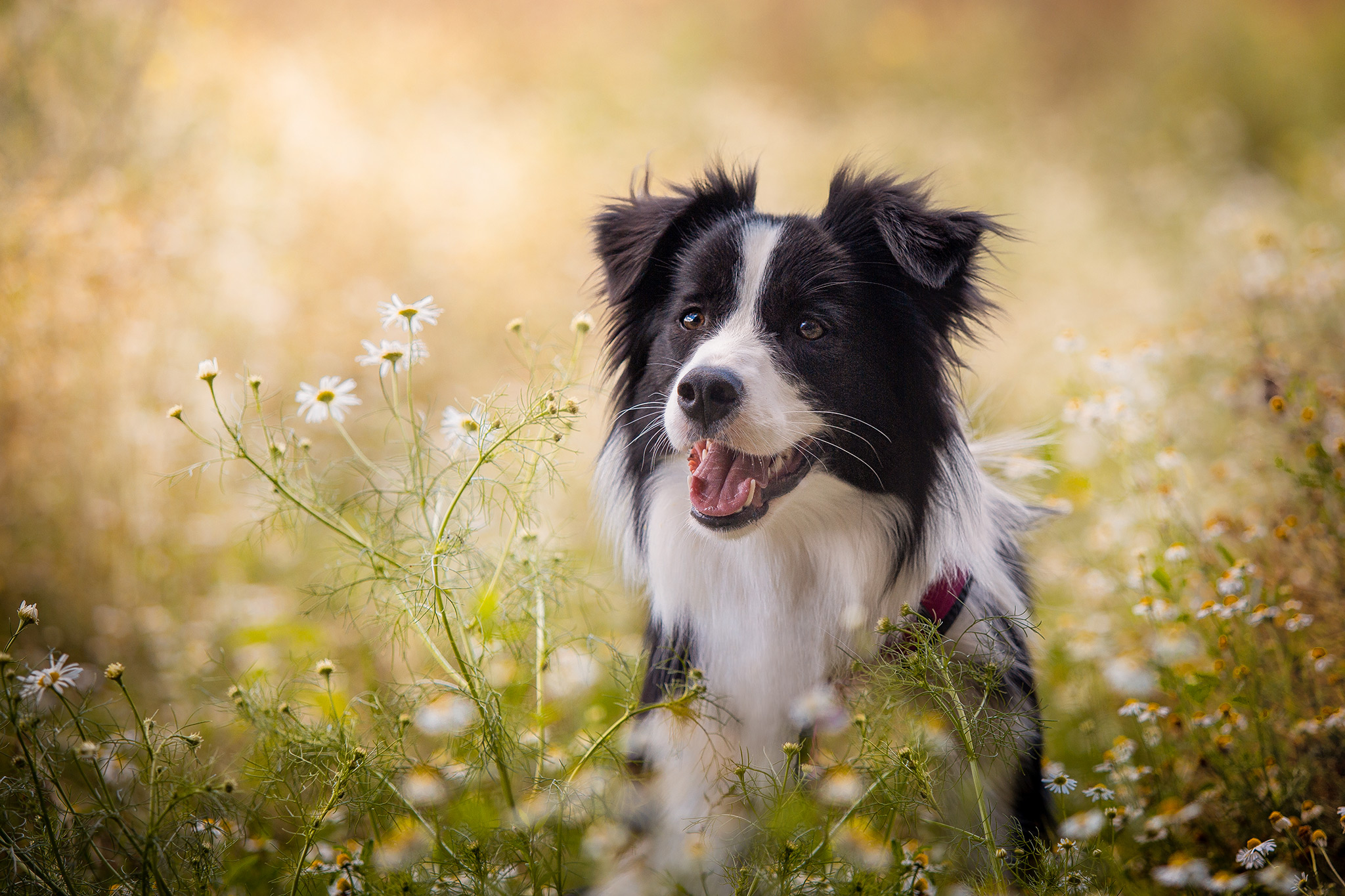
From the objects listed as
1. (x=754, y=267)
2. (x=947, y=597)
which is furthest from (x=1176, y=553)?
(x=754, y=267)

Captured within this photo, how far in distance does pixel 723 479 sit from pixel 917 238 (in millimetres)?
770

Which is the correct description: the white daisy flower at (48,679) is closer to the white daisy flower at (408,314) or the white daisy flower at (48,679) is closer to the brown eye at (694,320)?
the white daisy flower at (408,314)

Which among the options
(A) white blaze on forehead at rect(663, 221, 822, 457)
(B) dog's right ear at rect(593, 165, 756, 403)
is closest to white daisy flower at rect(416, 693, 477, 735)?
(A) white blaze on forehead at rect(663, 221, 822, 457)

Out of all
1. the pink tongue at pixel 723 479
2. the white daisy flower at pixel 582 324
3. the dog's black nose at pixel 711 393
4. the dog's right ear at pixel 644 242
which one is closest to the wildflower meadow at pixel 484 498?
the white daisy flower at pixel 582 324

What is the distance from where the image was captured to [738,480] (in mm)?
2182

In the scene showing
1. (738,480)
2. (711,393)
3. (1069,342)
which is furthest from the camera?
(1069,342)

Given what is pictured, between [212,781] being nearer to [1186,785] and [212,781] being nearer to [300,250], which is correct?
[1186,785]

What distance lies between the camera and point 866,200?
90.4 inches

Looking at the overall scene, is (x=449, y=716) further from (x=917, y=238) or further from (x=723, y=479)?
(x=917, y=238)

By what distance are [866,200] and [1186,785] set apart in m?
1.90

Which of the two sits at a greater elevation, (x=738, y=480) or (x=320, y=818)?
(x=738, y=480)

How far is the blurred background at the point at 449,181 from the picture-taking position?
12.6ft

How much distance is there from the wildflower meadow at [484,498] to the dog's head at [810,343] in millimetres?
212

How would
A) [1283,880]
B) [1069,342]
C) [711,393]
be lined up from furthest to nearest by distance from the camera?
[1069,342], [711,393], [1283,880]
